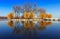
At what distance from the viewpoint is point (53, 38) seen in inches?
113

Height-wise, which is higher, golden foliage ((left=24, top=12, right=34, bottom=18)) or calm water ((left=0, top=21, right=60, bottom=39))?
golden foliage ((left=24, top=12, right=34, bottom=18))

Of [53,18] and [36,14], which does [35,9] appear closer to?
[36,14]

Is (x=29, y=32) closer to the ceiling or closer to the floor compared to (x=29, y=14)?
closer to the floor

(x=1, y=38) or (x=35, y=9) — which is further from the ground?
(x=35, y=9)

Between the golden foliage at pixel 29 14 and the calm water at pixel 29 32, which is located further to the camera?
the golden foliage at pixel 29 14

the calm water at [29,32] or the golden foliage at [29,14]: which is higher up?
the golden foliage at [29,14]

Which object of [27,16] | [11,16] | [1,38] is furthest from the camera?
[11,16]

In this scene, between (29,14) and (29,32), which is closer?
(29,32)

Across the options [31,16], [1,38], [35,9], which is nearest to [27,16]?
[31,16]

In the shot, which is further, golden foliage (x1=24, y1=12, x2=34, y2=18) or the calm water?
golden foliage (x1=24, y1=12, x2=34, y2=18)

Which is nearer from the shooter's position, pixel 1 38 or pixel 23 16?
pixel 1 38

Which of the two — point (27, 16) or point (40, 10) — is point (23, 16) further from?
point (40, 10)

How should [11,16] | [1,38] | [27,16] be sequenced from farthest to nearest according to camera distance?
[11,16]
[27,16]
[1,38]

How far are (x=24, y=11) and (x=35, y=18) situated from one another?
1570 mm
